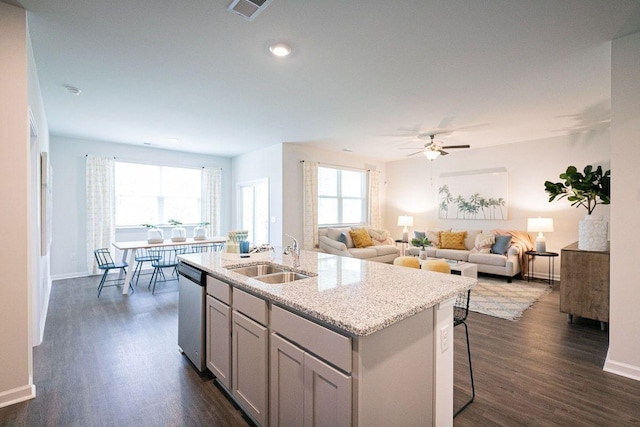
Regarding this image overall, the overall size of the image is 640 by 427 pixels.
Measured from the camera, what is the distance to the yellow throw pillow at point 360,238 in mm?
6664

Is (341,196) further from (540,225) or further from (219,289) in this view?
(219,289)

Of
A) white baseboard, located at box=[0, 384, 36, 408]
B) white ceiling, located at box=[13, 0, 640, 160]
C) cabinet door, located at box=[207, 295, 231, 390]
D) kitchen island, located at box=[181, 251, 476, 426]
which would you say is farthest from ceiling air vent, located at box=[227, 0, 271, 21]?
white baseboard, located at box=[0, 384, 36, 408]

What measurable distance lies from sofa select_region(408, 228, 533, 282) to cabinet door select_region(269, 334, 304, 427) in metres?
5.02

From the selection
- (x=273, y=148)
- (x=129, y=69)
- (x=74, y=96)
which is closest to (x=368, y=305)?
(x=129, y=69)

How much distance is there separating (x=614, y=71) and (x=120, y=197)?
757 centimetres

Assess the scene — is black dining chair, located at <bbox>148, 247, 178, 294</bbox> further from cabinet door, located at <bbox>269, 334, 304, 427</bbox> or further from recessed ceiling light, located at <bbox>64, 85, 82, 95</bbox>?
cabinet door, located at <bbox>269, 334, 304, 427</bbox>

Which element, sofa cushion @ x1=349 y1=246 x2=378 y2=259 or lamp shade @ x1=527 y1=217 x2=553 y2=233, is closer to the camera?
lamp shade @ x1=527 y1=217 x2=553 y2=233

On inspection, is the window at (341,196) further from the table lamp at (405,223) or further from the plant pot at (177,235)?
the plant pot at (177,235)

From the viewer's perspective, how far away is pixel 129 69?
9.57 feet

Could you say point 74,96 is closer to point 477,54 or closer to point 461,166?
point 477,54

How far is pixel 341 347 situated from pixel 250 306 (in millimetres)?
767

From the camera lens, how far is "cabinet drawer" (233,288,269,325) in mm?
1679

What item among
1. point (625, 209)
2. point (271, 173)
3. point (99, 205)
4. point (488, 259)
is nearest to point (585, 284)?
point (625, 209)

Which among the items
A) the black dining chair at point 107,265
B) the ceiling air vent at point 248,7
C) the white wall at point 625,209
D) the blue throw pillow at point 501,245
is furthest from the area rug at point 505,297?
the black dining chair at point 107,265
